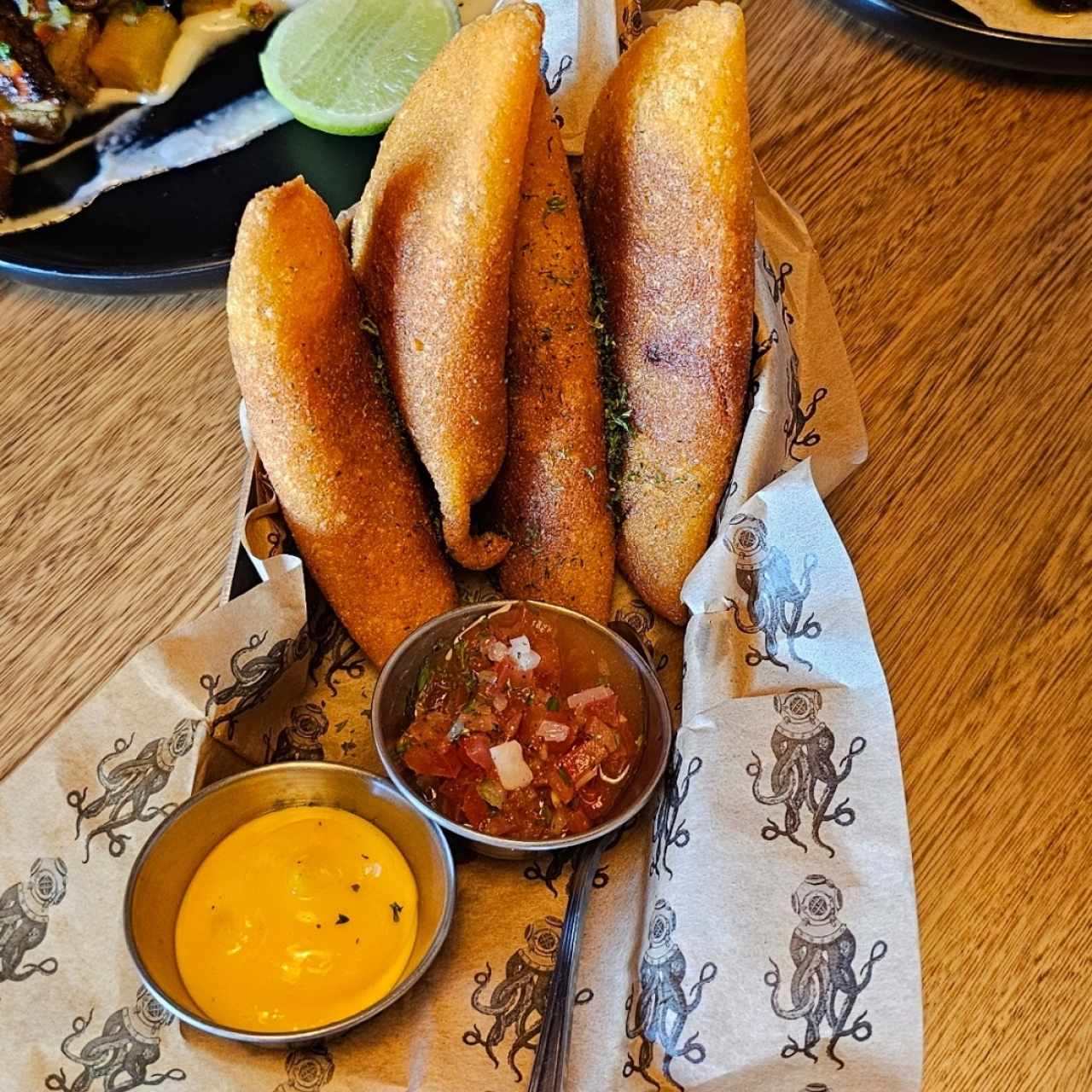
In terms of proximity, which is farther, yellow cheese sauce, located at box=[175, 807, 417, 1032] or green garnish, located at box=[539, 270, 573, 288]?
green garnish, located at box=[539, 270, 573, 288]

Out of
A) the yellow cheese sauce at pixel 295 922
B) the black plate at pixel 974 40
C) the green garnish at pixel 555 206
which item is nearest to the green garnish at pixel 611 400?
→ the green garnish at pixel 555 206

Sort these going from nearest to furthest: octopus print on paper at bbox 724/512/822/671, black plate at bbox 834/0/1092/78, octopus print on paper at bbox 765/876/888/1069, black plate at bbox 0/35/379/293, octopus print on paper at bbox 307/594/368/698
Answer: octopus print on paper at bbox 765/876/888/1069, octopus print on paper at bbox 724/512/822/671, octopus print on paper at bbox 307/594/368/698, black plate at bbox 0/35/379/293, black plate at bbox 834/0/1092/78

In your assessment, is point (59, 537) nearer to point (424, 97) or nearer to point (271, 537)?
point (271, 537)

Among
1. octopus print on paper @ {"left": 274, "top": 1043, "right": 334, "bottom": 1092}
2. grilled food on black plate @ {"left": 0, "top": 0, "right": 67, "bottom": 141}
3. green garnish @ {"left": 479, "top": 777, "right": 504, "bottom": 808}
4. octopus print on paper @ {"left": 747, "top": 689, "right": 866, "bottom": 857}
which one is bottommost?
octopus print on paper @ {"left": 274, "top": 1043, "right": 334, "bottom": 1092}

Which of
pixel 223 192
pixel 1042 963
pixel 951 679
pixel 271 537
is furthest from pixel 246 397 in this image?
pixel 1042 963

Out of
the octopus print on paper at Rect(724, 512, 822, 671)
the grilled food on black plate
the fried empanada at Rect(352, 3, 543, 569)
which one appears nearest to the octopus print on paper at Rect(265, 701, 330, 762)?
the fried empanada at Rect(352, 3, 543, 569)

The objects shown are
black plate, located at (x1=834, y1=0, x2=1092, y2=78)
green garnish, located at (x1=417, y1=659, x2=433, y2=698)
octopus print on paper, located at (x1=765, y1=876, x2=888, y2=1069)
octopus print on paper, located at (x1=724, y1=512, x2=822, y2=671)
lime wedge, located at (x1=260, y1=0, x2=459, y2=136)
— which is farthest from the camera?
black plate, located at (x1=834, y1=0, x2=1092, y2=78)

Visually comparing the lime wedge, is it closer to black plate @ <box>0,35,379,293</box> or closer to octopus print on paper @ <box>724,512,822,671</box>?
black plate @ <box>0,35,379,293</box>
